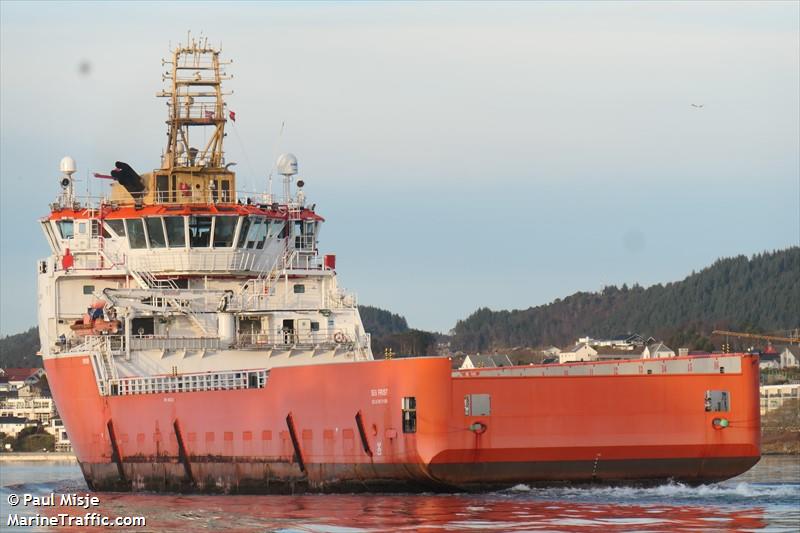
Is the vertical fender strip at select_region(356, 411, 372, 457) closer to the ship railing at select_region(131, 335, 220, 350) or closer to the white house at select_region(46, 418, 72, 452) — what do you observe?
the ship railing at select_region(131, 335, 220, 350)

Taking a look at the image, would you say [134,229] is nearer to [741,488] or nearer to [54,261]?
[54,261]

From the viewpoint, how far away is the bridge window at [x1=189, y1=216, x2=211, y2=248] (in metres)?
49.7

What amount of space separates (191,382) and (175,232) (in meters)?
5.87

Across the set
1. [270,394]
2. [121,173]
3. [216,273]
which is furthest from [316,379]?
[121,173]

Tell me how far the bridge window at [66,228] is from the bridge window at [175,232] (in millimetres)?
3391

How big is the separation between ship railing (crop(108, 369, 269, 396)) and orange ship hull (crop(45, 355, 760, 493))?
53 cm

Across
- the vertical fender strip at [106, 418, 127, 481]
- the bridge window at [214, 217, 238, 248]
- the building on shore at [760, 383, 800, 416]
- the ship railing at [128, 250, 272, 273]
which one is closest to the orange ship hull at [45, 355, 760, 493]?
the vertical fender strip at [106, 418, 127, 481]

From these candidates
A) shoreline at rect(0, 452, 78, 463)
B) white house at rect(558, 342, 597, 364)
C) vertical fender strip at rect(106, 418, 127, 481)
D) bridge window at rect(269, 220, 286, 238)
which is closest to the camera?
vertical fender strip at rect(106, 418, 127, 481)

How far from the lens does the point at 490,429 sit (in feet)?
130

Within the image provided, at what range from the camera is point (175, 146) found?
52.6 metres

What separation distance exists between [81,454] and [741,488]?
19669mm

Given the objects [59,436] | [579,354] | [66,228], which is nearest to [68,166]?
[66,228]

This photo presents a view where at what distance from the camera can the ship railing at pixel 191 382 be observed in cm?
4391

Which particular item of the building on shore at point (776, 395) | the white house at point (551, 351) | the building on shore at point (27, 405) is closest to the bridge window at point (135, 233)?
the building on shore at point (27, 405)
